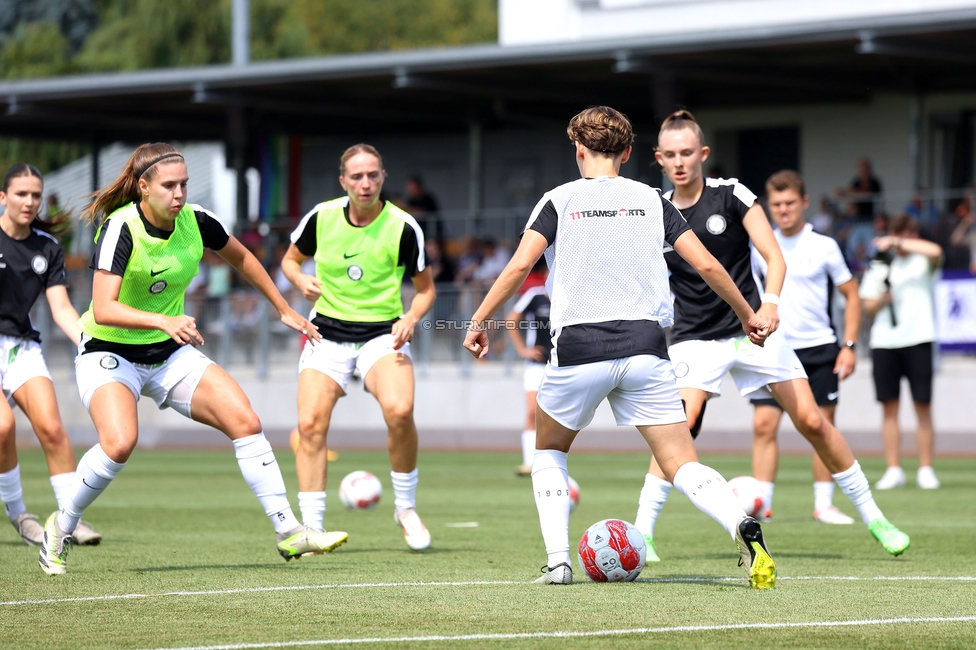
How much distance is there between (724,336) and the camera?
889 centimetres

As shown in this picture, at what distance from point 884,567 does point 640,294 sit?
93.1 inches

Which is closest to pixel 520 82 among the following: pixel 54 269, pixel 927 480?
pixel 927 480

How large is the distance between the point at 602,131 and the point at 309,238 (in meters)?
2.98

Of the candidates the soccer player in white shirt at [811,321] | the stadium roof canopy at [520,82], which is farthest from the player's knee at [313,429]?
the stadium roof canopy at [520,82]

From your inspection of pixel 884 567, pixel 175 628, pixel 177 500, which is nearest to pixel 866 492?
pixel 884 567

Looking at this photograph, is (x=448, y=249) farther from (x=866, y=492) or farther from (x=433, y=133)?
(x=866, y=492)

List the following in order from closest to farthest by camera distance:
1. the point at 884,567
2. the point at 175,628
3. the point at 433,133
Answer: the point at 175,628, the point at 884,567, the point at 433,133

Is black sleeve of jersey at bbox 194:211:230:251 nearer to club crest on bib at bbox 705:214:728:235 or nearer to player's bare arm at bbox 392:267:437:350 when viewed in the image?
player's bare arm at bbox 392:267:437:350

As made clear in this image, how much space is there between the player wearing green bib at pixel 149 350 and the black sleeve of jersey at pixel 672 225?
228 cm

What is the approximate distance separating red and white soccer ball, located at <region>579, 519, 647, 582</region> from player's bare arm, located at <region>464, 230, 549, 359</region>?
1123 mm

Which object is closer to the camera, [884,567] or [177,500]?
[884,567]

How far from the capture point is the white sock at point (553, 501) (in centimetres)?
716

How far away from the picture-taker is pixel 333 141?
34.9m

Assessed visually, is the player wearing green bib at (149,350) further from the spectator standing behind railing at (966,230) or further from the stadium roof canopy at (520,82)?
the stadium roof canopy at (520,82)
